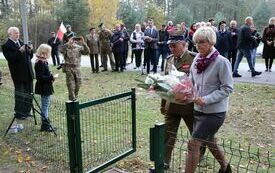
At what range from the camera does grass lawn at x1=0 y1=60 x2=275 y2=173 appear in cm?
524

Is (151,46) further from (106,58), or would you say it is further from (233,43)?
(233,43)

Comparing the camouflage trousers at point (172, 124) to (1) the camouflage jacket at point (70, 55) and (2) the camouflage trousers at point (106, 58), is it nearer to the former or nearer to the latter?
(1) the camouflage jacket at point (70, 55)

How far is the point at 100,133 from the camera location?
6258mm

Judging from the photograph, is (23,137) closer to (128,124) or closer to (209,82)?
(128,124)

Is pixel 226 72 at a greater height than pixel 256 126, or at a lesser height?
greater

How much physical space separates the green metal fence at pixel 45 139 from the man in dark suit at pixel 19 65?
0.33 m

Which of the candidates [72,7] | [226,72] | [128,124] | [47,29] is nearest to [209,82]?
[226,72]

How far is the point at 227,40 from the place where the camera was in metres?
12.1

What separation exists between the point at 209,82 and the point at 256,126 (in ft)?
11.7

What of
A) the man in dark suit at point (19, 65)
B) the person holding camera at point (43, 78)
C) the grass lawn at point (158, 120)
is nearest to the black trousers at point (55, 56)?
the grass lawn at point (158, 120)

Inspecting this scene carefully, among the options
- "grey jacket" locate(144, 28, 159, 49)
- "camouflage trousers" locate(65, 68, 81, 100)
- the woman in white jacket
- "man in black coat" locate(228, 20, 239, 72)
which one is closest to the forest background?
the woman in white jacket

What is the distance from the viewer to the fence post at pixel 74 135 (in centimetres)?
413

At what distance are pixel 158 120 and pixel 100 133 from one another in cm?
151

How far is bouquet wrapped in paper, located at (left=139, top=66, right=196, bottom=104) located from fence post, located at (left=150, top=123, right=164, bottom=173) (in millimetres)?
441
